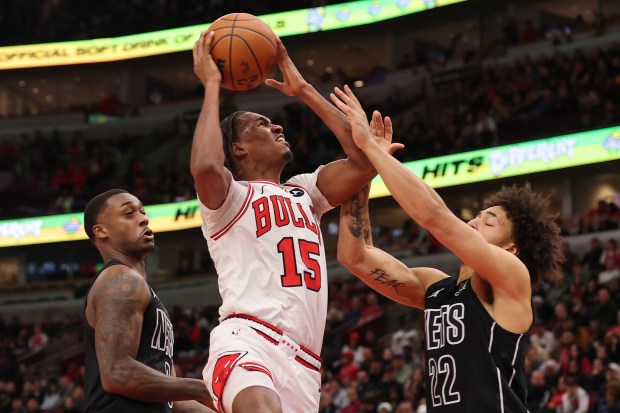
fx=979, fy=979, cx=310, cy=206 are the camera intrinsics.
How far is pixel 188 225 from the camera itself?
92.9 feet

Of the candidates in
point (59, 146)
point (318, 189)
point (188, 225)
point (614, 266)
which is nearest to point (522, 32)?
point (188, 225)


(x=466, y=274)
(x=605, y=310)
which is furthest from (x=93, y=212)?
(x=605, y=310)

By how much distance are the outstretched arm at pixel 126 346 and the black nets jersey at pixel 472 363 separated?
130 centimetres

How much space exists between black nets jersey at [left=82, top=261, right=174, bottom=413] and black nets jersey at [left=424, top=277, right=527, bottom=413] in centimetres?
151

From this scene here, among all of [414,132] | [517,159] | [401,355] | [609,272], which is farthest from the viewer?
[414,132]

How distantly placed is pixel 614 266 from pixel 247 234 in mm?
12799

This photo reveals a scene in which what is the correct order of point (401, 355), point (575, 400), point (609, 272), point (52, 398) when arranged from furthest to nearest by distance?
1. point (52, 398)
2. point (401, 355)
3. point (609, 272)
4. point (575, 400)

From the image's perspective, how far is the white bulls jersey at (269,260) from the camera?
514 cm

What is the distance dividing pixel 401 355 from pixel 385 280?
11.3m

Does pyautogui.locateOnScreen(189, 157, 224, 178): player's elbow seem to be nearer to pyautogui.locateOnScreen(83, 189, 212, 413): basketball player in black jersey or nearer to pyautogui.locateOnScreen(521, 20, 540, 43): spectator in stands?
pyautogui.locateOnScreen(83, 189, 212, 413): basketball player in black jersey

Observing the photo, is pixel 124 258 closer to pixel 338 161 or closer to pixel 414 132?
pixel 338 161

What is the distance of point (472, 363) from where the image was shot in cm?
501

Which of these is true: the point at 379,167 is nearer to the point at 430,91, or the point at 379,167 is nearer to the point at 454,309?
the point at 454,309

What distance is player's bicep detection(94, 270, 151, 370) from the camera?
528 centimetres
